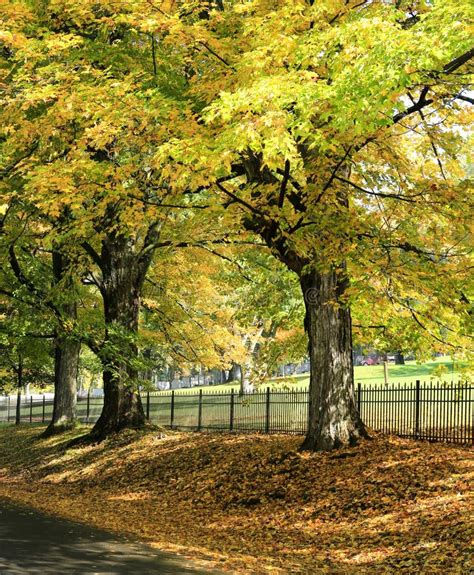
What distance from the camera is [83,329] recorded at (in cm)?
2031

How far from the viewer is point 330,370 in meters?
14.0

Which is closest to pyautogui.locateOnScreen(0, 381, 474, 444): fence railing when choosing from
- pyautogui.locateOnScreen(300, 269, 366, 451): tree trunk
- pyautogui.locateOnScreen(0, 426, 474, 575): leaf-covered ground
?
pyautogui.locateOnScreen(0, 426, 474, 575): leaf-covered ground

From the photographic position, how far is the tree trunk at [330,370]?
13953 millimetres

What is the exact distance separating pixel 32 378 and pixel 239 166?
3011 centimetres

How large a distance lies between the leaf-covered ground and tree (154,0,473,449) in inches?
48.0

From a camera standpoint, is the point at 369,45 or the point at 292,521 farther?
the point at 292,521

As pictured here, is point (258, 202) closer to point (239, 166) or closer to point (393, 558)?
point (239, 166)

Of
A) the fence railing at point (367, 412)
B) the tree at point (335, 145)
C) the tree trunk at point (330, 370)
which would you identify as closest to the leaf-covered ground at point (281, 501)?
the tree trunk at point (330, 370)

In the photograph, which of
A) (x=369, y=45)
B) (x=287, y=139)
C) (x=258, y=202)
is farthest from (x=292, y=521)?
(x=369, y=45)

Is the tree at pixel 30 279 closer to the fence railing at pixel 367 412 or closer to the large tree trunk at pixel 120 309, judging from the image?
the large tree trunk at pixel 120 309

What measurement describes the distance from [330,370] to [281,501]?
99.6 inches

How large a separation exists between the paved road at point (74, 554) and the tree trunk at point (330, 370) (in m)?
4.98

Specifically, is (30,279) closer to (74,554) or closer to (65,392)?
(65,392)

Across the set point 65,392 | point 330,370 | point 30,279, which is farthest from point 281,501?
point 65,392
